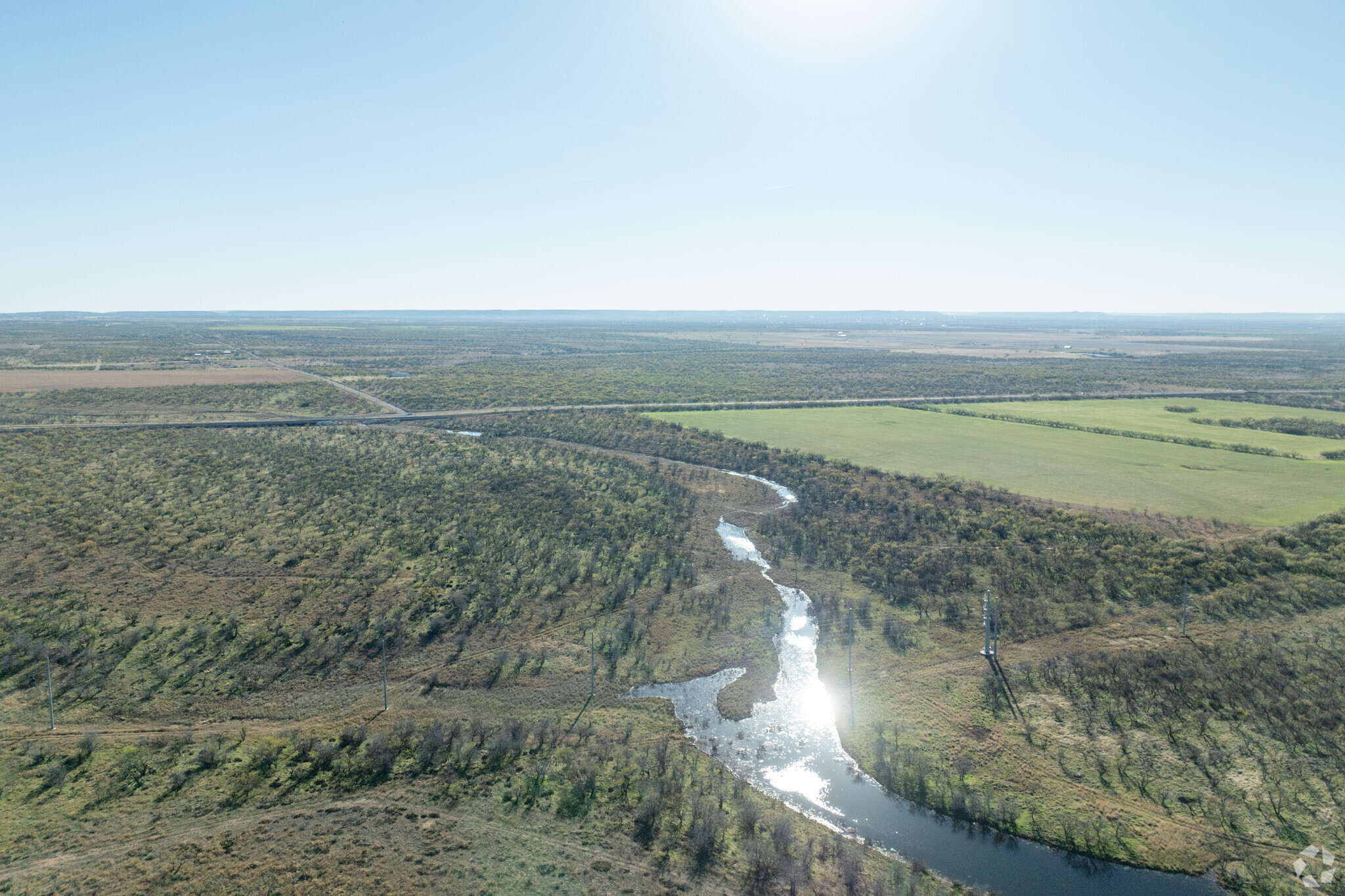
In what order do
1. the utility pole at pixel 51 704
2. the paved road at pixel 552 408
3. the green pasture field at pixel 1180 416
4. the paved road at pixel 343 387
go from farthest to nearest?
the paved road at pixel 343 387, the paved road at pixel 552 408, the green pasture field at pixel 1180 416, the utility pole at pixel 51 704

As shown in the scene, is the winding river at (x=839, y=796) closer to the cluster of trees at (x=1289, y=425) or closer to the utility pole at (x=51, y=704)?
the utility pole at (x=51, y=704)

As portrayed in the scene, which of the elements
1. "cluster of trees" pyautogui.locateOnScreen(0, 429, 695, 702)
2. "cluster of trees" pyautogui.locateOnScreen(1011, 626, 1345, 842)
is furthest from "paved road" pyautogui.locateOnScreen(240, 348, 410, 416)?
"cluster of trees" pyautogui.locateOnScreen(1011, 626, 1345, 842)

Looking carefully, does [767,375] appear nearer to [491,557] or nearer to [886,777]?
[491,557]

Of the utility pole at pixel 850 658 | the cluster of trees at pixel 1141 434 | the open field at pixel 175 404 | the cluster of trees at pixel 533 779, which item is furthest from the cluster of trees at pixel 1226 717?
the open field at pixel 175 404

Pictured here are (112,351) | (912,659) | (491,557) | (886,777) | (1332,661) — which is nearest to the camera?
(886,777)

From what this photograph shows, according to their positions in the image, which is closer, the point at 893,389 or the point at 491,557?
the point at 491,557

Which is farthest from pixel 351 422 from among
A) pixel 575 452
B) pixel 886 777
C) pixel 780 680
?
pixel 886 777

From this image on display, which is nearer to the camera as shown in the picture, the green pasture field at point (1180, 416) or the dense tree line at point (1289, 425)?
the green pasture field at point (1180, 416)
